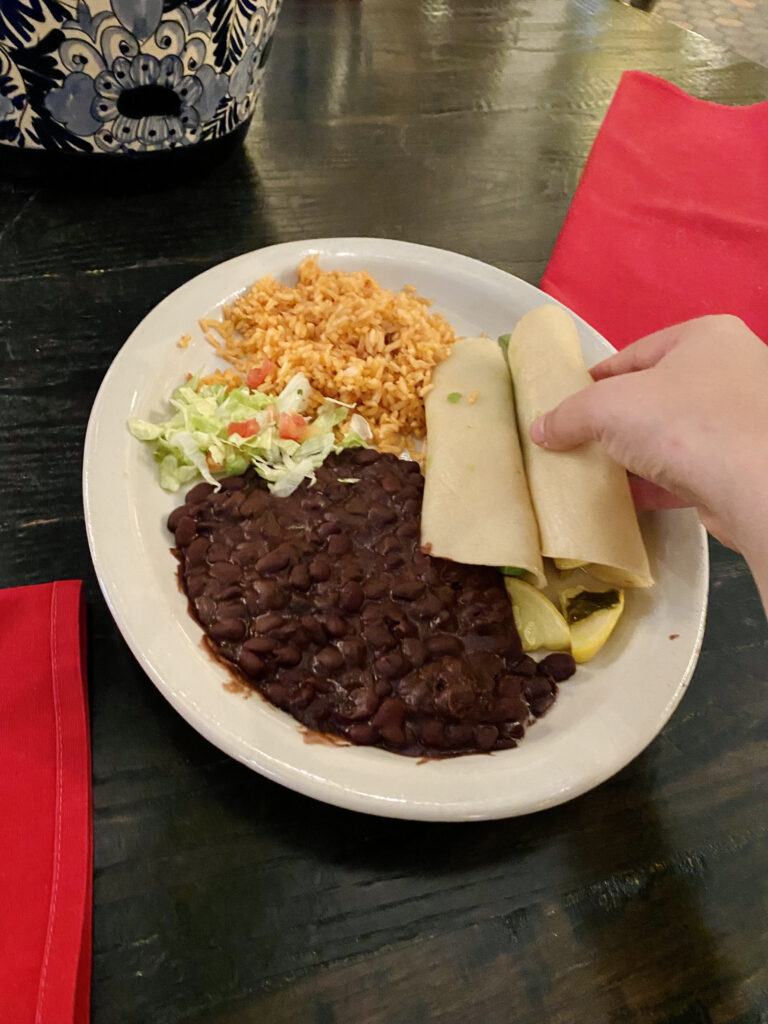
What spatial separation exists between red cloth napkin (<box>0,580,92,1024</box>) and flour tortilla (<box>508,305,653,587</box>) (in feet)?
2.84

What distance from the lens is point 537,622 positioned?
1.24m

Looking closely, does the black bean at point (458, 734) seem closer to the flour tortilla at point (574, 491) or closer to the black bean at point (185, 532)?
the flour tortilla at point (574, 491)

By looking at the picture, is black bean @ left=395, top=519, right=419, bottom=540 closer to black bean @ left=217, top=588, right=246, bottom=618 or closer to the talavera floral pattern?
black bean @ left=217, top=588, right=246, bottom=618

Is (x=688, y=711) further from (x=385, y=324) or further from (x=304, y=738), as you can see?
(x=385, y=324)

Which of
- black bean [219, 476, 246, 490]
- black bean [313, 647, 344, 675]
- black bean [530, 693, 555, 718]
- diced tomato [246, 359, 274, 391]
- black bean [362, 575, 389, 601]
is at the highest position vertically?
diced tomato [246, 359, 274, 391]

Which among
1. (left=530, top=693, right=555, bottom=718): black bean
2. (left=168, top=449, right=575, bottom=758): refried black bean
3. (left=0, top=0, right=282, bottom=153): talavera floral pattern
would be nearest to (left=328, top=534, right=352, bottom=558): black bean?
(left=168, top=449, right=575, bottom=758): refried black bean

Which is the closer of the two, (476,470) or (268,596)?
(268,596)

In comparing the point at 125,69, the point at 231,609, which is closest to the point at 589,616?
the point at 231,609

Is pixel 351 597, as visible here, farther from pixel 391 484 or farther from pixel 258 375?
pixel 258 375

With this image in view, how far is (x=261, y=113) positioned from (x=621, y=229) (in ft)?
3.95

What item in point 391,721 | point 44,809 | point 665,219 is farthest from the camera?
point 665,219

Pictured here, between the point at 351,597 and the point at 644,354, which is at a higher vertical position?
the point at 644,354

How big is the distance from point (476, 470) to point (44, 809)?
3.10 ft

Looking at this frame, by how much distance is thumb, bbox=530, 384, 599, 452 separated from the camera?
116 centimetres
